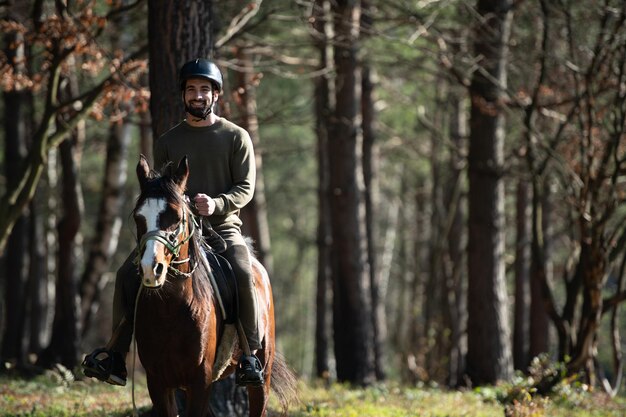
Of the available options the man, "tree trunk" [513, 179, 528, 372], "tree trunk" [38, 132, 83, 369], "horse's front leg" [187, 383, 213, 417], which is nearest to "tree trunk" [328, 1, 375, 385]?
"tree trunk" [38, 132, 83, 369]

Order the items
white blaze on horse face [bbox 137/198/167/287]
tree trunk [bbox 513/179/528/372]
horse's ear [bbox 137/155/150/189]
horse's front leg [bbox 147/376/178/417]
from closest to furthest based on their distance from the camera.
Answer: white blaze on horse face [bbox 137/198/167/287], horse's ear [bbox 137/155/150/189], horse's front leg [bbox 147/376/178/417], tree trunk [bbox 513/179/528/372]

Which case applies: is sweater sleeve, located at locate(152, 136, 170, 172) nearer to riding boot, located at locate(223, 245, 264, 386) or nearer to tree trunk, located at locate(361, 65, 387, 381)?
riding boot, located at locate(223, 245, 264, 386)

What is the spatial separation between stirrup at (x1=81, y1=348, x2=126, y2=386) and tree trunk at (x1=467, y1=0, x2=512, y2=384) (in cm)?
902

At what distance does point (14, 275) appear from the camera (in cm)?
1789

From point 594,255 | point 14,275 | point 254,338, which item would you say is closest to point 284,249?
point 14,275

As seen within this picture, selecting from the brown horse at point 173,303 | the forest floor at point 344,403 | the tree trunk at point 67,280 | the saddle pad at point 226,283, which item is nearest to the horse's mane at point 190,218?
the brown horse at point 173,303

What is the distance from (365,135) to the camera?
19.7 metres

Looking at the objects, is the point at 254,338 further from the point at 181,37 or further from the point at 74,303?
the point at 74,303

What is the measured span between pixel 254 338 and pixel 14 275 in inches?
481

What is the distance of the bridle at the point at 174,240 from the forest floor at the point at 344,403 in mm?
3056

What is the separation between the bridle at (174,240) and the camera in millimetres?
5746

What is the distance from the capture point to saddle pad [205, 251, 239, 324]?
6.95 metres

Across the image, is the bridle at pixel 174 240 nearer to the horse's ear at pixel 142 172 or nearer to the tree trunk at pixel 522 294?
the horse's ear at pixel 142 172

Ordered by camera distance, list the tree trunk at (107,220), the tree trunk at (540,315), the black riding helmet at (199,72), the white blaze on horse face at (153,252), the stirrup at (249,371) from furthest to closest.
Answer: the tree trunk at (540,315), the tree trunk at (107,220), the black riding helmet at (199,72), the stirrup at (249,371), the white blaze on horse face at (153,252)
